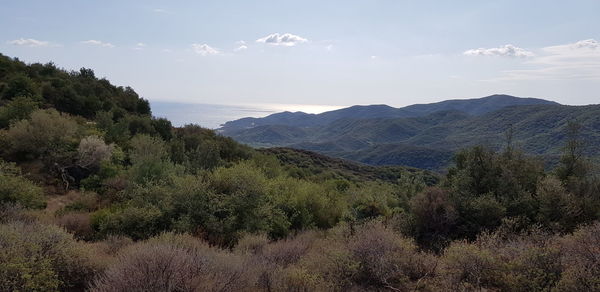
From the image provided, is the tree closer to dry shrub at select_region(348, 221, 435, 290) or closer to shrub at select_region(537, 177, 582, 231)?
shrub at select_region(537, 177, 582, 231)

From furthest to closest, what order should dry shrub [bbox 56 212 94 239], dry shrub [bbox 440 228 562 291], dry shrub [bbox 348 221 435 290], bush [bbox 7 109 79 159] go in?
A: 1. bush [bbox 7 109 79 159]
2. dry shrub [bbox 56 212 94 239]
3. dry shrub [bbox 348 221 435 290]
4. dry shrub [bbox 440 228 562 291]

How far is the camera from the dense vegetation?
6457 millimetres

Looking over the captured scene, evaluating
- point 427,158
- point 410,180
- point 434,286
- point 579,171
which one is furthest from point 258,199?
point 427,158

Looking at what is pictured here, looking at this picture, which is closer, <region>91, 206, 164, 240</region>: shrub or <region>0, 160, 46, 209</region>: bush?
<region>91, 206, 164, 240</region>: shrub

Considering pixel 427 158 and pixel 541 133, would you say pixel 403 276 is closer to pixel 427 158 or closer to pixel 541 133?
pixel 427 158

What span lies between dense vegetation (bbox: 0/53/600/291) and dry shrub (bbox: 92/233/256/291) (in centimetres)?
3

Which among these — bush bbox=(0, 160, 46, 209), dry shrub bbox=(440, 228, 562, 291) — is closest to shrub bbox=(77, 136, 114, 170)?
bush bbox=(0, 160, 46, 209)

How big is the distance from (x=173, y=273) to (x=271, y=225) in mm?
6741

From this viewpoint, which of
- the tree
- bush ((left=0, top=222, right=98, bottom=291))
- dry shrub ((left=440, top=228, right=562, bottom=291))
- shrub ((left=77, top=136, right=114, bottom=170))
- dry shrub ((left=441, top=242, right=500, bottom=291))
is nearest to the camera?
bush ((left=0, top=222, right=98, bottom=291))

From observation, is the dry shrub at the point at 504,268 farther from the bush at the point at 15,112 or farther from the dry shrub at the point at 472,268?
the bush at the point at 15,112

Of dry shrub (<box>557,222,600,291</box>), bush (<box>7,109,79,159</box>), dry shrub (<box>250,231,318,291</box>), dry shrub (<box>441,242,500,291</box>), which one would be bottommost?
dry shrub (<box>250,231,318,291</box>)

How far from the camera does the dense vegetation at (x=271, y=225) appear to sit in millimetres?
6457

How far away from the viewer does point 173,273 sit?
19.7ft

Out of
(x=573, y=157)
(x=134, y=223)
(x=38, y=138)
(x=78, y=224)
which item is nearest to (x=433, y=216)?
(x=573, y=157)
